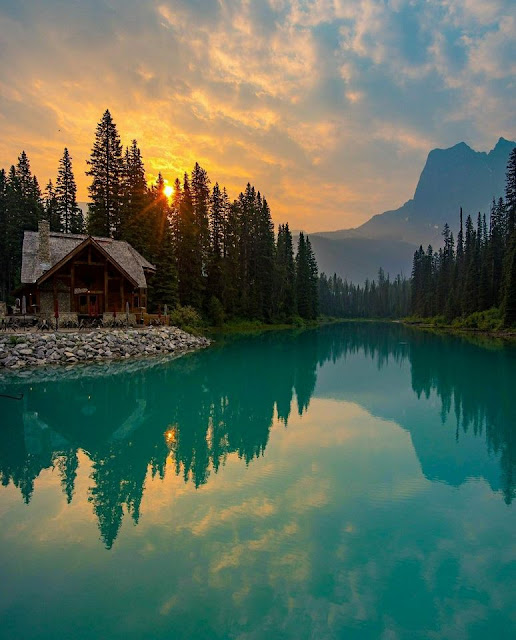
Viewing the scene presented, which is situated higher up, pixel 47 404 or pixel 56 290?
pixel 56 290

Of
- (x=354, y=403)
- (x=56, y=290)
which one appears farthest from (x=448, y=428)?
(x=56, y=290)

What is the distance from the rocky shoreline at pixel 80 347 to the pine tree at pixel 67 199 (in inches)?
1091

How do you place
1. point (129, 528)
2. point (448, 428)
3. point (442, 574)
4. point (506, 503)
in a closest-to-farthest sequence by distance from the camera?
point (442, 574)
point (129, 528)
point (506, 503)
point (448, 428)

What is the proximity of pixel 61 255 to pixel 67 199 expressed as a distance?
948 inches

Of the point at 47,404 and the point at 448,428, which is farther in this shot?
the point at 47,404

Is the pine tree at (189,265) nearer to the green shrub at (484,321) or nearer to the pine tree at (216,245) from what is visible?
the pine tree at (216,245)

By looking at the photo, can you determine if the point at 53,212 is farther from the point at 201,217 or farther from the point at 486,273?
the point at 486,273

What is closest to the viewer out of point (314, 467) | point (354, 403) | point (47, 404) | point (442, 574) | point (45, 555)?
point (442, 574)

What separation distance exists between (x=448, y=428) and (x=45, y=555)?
12.0 meters

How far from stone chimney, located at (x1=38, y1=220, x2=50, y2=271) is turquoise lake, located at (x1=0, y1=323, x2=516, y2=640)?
1754cm

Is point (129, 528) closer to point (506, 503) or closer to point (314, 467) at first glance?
point (314, 467)

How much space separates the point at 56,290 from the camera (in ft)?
97.5

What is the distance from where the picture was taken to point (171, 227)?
53.2m

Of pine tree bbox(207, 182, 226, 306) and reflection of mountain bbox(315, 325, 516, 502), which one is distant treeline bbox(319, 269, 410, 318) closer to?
pine tree bbox(207, 182, 226, 306)
